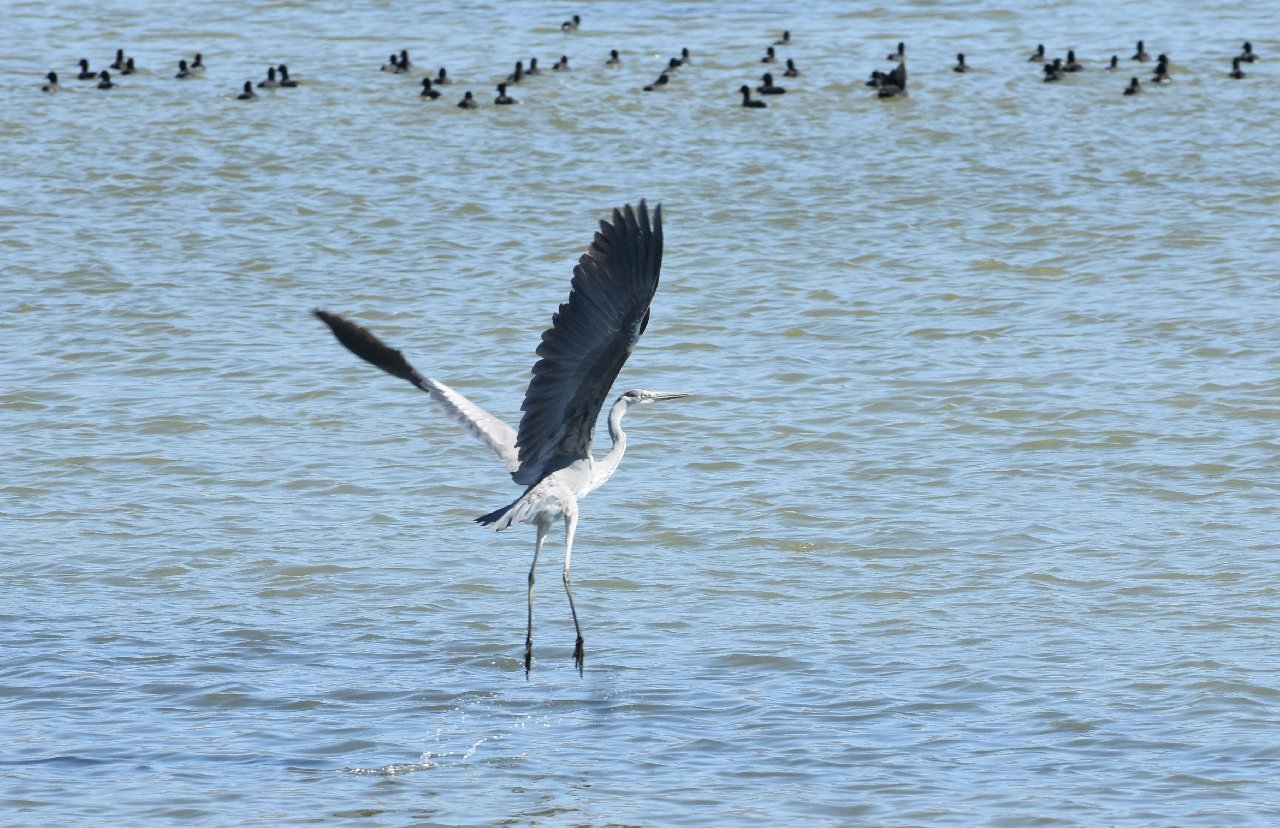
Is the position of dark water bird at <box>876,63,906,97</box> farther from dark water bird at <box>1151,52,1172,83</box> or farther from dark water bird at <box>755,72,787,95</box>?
dark water bird at <box>1151,52,1172,83</box>

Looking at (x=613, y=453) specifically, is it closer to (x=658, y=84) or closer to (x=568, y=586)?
(x=568, y=586)

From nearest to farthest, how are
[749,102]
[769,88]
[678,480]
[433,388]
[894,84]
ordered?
[433,388] < [678,480] < [749,102] < [894,84] < [769,88]

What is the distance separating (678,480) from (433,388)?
3643mm

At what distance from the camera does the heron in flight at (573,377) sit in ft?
24.4

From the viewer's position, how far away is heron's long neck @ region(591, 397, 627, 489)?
8727mm

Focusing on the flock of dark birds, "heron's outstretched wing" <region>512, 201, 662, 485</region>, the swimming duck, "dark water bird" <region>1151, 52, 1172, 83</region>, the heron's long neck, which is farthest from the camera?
the swimming duck

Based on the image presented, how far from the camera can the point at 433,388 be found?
335 inches

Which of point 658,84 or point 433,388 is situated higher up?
point 658,84

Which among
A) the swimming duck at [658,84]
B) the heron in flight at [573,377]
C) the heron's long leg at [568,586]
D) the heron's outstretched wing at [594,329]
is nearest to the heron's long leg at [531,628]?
the heron in flight at [573,377]

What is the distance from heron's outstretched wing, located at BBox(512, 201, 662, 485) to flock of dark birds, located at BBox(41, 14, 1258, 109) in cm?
1902

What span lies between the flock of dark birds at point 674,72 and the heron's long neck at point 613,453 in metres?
18.4

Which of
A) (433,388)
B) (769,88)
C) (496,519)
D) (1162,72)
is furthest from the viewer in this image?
(1162,72)

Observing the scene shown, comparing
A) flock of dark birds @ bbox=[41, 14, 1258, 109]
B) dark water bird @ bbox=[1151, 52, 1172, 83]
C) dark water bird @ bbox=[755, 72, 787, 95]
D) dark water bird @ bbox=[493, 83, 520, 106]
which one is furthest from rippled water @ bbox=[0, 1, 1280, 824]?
dark water bird @ bbox=[1151, 52, 1172, 83]

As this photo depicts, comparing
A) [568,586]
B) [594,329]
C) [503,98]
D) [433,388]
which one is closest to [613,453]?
[568,586]
